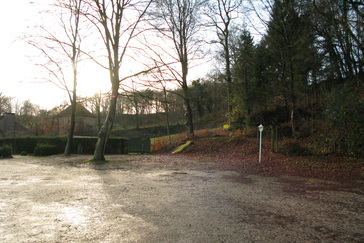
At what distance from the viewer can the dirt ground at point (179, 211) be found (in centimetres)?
382

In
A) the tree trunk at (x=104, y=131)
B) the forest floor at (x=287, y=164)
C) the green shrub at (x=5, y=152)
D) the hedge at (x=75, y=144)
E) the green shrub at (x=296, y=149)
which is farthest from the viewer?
the hedge at (x=75, y=144)

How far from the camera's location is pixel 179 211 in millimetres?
5055

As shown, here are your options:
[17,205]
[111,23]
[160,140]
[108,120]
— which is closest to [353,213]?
[17,205]

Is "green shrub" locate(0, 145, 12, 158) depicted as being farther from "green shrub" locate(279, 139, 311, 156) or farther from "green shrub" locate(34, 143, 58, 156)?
"green shrub" locate(279, 139, 311, 156)

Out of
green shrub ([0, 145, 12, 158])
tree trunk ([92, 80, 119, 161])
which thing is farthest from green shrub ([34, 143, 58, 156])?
tree trunk ([92, 80, 119, 161])

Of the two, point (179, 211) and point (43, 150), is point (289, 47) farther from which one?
point (43, 150)

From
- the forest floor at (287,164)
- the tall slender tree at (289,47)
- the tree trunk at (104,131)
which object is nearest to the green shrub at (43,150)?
the tree trunk at (104,131)

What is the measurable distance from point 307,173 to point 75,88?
19.4 m

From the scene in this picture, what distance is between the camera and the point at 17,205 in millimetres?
5359

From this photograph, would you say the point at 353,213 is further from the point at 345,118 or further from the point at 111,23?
the point at 111,23

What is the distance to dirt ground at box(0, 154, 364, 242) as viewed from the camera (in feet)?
12.5

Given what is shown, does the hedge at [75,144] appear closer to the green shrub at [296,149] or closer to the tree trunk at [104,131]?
→ the tree trunk at [104,131]

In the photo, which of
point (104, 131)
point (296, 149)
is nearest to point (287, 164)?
point (296, 149)

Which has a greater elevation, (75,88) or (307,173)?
(75,88)
